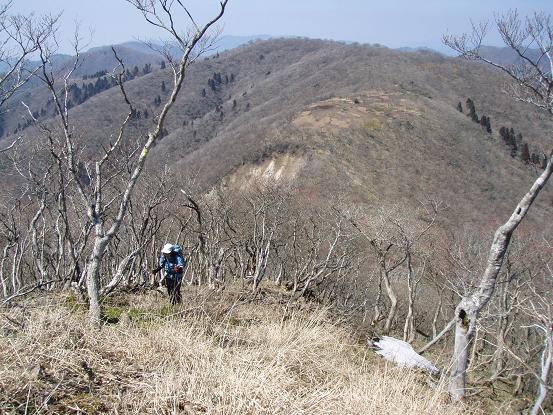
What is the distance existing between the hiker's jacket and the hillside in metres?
21.9

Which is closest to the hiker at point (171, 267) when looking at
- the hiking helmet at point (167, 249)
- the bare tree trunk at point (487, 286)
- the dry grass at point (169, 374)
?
the hiking helmet at point (167, 249)

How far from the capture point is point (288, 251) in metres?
27.2

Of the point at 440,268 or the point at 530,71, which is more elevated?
the point at 530,71

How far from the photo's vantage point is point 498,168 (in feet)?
210

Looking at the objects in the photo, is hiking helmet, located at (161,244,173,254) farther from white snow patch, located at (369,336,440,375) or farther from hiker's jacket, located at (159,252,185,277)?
white snow patch, located at (369,336,440,375)

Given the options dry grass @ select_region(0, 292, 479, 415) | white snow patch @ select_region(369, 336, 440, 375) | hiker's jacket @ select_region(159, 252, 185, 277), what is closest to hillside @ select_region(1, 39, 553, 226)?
hiker's jacket @ select_region(159, 252, 185, 277)

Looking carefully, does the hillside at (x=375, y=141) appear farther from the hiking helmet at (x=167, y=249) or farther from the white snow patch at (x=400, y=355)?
the white snow patch at (x=400, y=355)

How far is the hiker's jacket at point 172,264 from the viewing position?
733 cm

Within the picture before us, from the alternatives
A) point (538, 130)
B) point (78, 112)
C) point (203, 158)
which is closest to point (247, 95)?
point (78, 112)

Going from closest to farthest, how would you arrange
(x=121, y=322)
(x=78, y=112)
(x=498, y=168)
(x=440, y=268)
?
(x=121, y=322)
(x=440, y=268)
(x=498, y=168)
(x=78, y=112)

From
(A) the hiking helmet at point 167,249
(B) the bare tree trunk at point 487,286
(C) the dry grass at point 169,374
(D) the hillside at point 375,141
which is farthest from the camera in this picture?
(D) the hillside at point 375,141

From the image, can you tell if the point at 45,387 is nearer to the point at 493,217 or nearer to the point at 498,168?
the point at 493,217

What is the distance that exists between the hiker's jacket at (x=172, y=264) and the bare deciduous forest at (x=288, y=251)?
0.36 metres

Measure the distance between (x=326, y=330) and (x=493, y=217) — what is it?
52.5 meters
